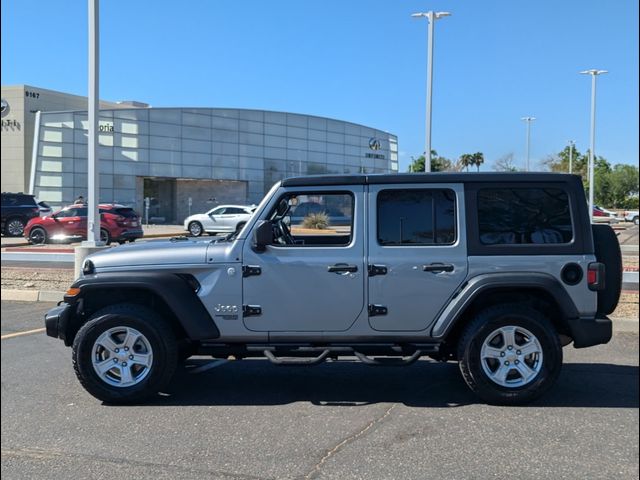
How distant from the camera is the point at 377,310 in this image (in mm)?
4953

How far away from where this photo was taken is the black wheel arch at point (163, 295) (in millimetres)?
4906

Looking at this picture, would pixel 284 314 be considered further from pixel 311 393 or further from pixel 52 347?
pixel 52 347

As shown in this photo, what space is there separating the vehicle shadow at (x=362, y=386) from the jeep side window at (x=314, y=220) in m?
1.35

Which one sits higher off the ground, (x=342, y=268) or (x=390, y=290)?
(x=342, y=268)

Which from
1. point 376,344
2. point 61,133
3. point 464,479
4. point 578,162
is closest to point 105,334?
point 376,344

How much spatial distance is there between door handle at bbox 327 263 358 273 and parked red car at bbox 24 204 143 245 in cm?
1744

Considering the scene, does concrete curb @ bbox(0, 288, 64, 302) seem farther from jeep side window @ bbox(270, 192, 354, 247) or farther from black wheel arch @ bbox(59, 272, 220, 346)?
jeep side window @ bbox(270, 192, 354, 247)

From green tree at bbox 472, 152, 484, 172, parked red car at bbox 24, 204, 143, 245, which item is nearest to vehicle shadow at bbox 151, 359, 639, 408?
parked red car at bbox 24, 204, 143, 245

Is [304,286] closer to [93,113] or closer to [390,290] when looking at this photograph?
[390,290]

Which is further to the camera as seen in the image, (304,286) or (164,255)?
(164,255)

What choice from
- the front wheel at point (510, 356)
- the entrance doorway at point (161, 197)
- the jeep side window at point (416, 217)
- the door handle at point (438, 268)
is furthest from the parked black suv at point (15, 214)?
the front wheel at point (510, 356)

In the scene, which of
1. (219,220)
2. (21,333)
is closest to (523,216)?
(21,333)

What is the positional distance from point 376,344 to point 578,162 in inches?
2020

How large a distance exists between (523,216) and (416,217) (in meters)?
0.91
